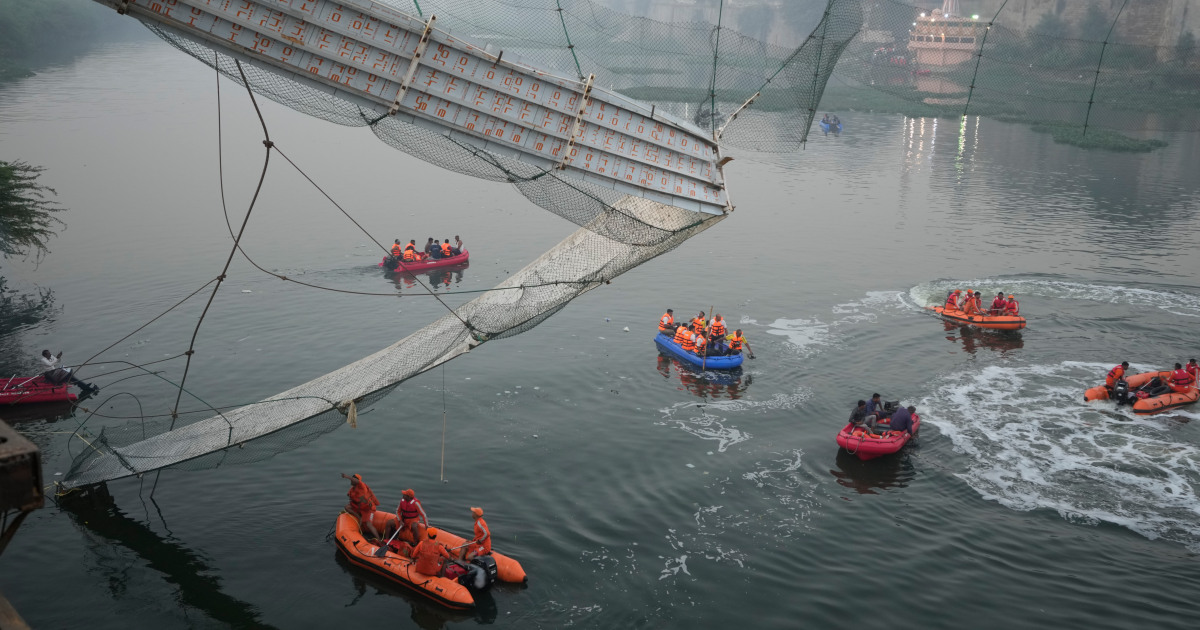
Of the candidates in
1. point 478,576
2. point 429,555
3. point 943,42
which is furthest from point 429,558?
point 943,42

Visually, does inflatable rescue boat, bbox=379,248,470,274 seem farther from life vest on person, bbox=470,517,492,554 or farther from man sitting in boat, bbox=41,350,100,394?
life vest on person, bbox=470,517,492,554

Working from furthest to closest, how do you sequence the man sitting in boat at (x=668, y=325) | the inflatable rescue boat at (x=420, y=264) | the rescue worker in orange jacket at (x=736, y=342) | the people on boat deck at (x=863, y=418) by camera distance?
the inflatable rescue boat at (x=420, y=264) < the man sitting in boat at (x=668, y=325) < the rescue worker in orange jacket at (x=736, y=342) < the people on boat deck at (x=863, y=418)

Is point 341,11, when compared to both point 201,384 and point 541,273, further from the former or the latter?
point 201,384

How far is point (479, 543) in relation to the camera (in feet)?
52.6

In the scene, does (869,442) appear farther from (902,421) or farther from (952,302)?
(952,302)

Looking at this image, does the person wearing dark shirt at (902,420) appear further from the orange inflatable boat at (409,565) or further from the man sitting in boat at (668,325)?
the orange inflatable boat at (409,565)

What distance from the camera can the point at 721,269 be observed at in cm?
3828

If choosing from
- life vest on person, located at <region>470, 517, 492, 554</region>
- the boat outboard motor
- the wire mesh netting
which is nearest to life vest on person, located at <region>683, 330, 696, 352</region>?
the wire mesh netting

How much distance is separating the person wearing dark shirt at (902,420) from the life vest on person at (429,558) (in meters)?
11.9

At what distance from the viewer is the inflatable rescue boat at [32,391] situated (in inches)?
900

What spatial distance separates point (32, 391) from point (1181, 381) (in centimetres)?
3082

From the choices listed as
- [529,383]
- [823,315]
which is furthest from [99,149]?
[823,315]

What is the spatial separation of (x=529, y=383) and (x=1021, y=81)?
23731mm

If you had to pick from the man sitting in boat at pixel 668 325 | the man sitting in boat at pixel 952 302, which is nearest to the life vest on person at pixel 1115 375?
the man sitting in boat at pixel 952 302
